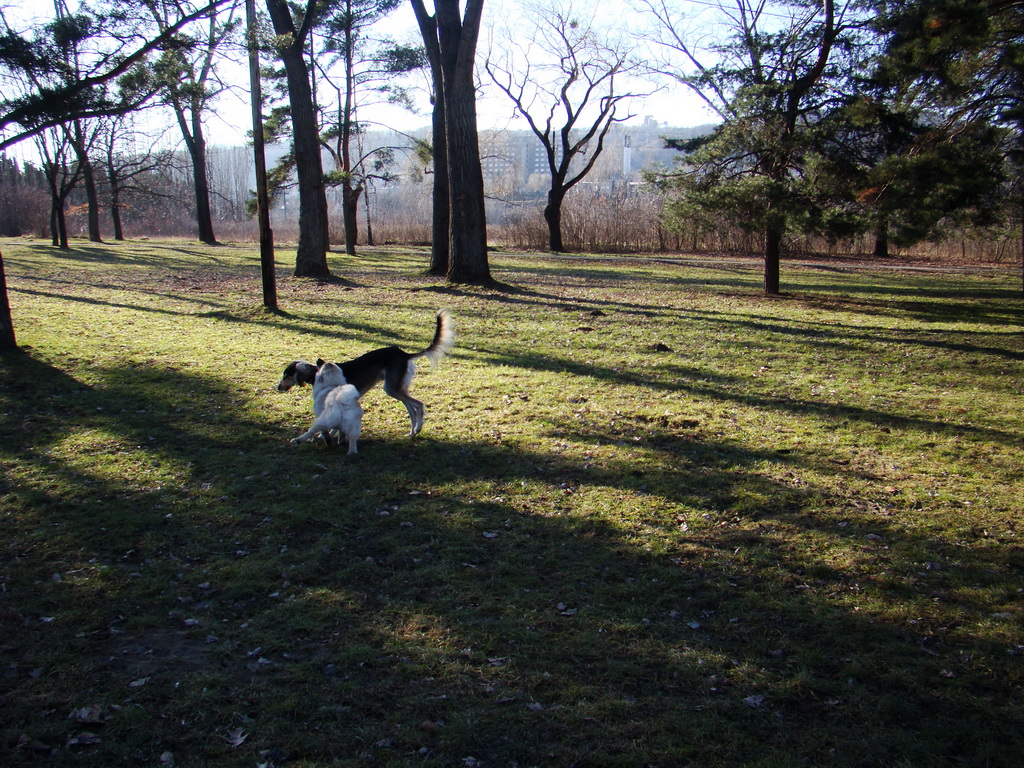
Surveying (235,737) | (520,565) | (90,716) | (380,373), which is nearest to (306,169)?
(380,373)

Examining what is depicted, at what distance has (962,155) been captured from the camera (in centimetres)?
1049

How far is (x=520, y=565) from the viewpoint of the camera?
14.1ft

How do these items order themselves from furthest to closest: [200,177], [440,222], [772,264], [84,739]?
[200,177]
[440,222]
[772,264]
[84,739]

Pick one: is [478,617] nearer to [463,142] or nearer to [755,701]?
[755,701]

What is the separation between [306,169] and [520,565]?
15.7 m

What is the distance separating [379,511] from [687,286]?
14.7m

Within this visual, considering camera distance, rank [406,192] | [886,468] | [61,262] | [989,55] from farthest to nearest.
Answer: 1. [406,192]
2. [61,262]
3. [989,55]
4. [886,468]

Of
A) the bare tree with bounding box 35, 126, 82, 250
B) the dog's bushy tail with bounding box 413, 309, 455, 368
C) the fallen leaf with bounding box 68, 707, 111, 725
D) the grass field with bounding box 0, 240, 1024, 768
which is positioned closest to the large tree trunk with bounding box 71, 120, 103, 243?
the bare tree with bounding box 35, 126, 82, 250

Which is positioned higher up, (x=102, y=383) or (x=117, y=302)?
(x=117, y=302)

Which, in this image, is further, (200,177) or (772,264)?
(200,177)

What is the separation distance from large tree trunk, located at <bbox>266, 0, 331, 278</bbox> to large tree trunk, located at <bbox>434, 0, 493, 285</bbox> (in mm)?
3648

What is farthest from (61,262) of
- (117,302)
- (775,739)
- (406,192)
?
(406,192)

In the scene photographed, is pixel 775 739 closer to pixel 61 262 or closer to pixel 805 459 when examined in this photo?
pixel 805 459

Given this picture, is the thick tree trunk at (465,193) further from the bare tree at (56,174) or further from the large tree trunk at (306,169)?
the bare tree at (56,174)
